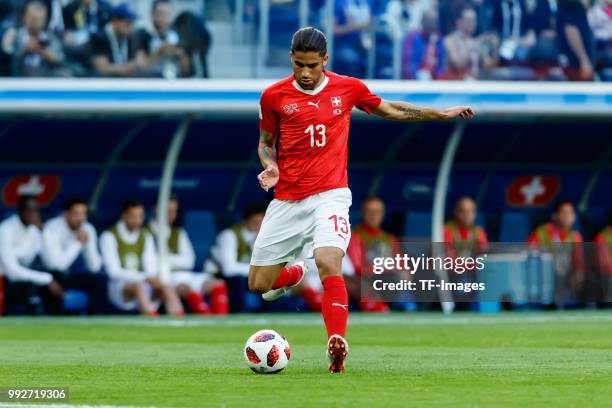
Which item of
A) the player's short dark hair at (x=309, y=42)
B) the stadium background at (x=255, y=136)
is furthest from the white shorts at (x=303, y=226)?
the stadium background at (x=255, y=136)

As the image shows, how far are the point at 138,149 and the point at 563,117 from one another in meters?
5.23

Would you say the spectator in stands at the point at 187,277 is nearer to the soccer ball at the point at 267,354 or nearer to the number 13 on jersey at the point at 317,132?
the number 13 on jersey at the point at 317,132

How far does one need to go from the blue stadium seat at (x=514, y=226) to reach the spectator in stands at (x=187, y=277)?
4.04 m

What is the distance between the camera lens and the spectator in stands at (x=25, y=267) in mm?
17109

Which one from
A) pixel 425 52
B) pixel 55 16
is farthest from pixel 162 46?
pixel 425 52

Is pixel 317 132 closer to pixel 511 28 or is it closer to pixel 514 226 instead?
pixel 511 28

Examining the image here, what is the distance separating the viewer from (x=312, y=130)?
30.2ft

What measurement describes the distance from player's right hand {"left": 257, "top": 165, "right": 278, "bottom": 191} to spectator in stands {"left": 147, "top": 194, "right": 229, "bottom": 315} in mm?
8772

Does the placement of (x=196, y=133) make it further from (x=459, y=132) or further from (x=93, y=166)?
(x=459, y=132)

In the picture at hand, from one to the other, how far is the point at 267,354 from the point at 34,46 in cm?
932

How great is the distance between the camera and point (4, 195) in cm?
1830

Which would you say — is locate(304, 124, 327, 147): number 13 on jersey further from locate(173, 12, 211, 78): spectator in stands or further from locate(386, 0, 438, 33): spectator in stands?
locate(386, 0, 438, 33): spectator in stands

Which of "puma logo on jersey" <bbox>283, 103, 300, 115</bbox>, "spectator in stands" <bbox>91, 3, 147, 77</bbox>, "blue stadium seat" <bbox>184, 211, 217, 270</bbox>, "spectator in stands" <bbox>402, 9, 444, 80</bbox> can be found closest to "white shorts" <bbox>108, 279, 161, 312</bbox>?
"blue stadium seat" <bbox>184, 211, 217, 270</bbox>

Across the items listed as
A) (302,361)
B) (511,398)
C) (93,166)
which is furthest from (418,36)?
(511,398)
